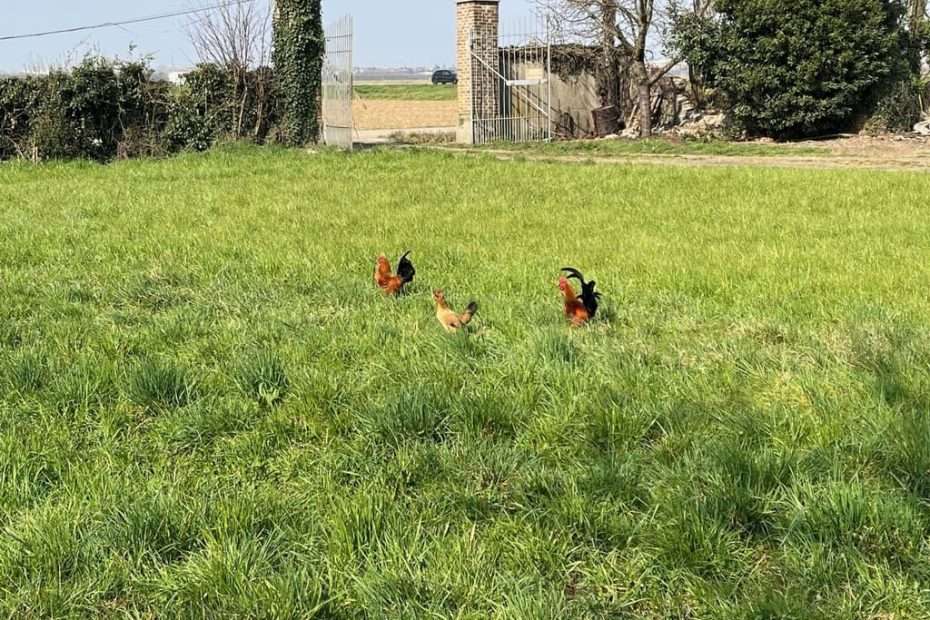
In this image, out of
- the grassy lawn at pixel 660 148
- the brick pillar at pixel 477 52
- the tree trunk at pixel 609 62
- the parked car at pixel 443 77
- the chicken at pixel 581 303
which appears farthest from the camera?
the parked car at pixel 443 77

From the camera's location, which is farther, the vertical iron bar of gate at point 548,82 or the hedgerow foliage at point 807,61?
the vertical iron bar of gate at point 548,82

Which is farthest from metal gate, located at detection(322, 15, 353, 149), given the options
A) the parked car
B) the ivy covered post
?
the parked car

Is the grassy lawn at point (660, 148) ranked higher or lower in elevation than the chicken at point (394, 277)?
higher

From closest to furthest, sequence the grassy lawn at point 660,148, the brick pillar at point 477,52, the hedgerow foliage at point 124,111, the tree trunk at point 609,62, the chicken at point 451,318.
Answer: the chicken at point 451,318 → the grassy lawn at point 660,148 → the hedgerow foliage at point 124,111 → the brick pillar at point 477,52 → the tree trunk at point 609,62

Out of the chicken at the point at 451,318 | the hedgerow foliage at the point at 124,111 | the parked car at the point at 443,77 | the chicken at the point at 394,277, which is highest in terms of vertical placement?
the parked car at the point at 443,77

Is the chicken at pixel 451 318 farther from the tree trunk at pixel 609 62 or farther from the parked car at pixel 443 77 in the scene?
the parked car at pixel 443 77

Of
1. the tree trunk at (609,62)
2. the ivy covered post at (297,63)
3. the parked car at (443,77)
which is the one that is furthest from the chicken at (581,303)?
the parked car at (443,77)

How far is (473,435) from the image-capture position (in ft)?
10.7

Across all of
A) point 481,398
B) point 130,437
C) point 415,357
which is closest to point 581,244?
point 415,357

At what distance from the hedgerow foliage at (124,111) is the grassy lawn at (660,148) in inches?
220

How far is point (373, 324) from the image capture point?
15.8 feet

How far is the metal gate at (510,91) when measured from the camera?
69.9 ft

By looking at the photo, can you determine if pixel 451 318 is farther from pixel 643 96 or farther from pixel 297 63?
pixel 643 96

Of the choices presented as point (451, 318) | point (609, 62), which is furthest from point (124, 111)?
point (451, 318)
